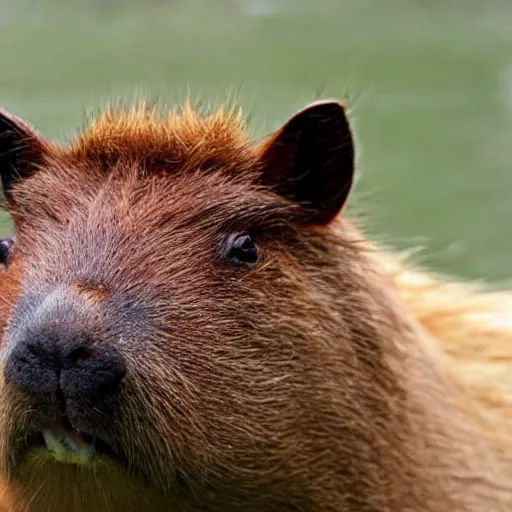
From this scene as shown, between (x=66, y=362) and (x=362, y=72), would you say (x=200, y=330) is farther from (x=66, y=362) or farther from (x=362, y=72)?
(x=362, y=72)

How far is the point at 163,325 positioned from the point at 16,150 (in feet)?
1.59

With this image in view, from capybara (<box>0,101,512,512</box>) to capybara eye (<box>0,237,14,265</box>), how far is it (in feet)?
0.06

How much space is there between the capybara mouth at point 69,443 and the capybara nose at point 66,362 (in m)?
0.06

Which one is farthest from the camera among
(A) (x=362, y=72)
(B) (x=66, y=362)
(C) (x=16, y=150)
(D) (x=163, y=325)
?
(A) (x=362, y=72)

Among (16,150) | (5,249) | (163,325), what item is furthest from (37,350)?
(16,150)

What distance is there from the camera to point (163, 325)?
191 cm

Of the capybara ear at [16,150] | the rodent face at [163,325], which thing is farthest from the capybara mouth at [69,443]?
the capybara ear at [16,150]

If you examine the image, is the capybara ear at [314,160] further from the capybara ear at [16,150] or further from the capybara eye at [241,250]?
the capybara ear at [16,150]

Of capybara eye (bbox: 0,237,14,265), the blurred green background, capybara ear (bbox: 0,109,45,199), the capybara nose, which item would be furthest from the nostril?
the blurred green background

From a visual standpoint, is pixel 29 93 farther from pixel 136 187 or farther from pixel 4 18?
pixel 136 187

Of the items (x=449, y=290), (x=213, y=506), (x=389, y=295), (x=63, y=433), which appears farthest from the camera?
(x=449, y=290)

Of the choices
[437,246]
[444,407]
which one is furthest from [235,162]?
[437,246]

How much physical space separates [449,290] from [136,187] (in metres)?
1.33

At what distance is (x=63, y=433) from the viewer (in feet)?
6.05
